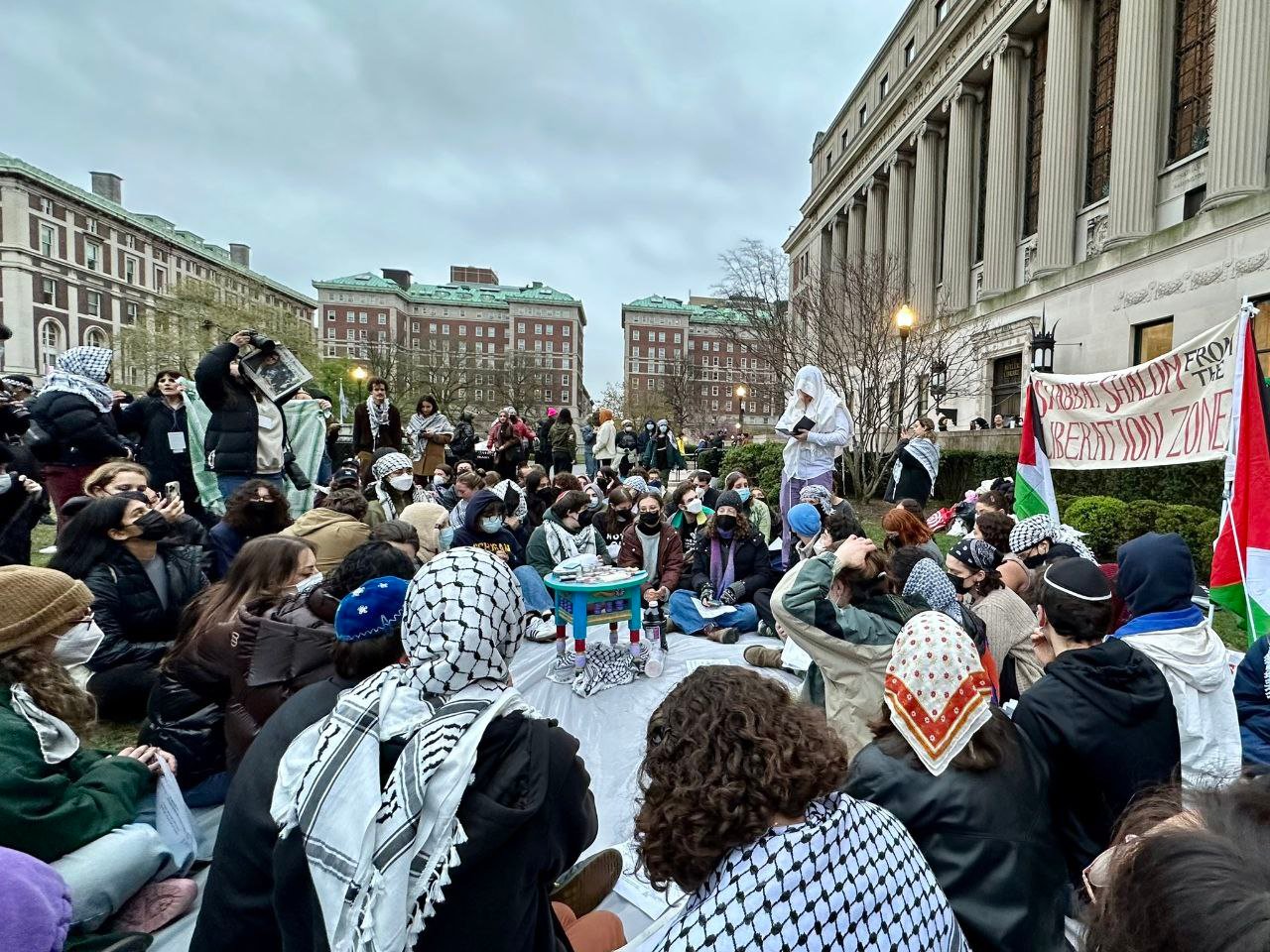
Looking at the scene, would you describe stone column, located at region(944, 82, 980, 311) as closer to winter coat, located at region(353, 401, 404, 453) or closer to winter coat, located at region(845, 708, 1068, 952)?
winter coat, located at region(353, 401, 404, 453)

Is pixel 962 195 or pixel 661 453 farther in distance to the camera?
pixel 962 195

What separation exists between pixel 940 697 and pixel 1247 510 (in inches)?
121

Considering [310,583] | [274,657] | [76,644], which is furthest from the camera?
[310,583]

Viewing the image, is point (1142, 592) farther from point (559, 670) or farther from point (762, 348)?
point (762, 348)

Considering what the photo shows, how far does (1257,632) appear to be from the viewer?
3.42m

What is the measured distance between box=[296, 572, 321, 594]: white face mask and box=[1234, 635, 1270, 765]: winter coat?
4.21 m

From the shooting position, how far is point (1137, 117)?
15555mm

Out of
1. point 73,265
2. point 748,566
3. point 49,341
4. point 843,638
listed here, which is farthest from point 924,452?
point 73,265

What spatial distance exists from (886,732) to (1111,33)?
77.6 ft

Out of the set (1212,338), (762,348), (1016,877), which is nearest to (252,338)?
(1016,877)

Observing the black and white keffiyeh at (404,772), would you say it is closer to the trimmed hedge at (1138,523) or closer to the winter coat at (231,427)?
the winter coat at (231,427)

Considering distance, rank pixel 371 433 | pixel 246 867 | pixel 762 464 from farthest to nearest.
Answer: pixel 762 464 → pixel 371 433 → pixel 246 867

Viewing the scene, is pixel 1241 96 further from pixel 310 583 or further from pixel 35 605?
pixel 35 605

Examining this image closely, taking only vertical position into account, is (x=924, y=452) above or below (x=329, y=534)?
above
